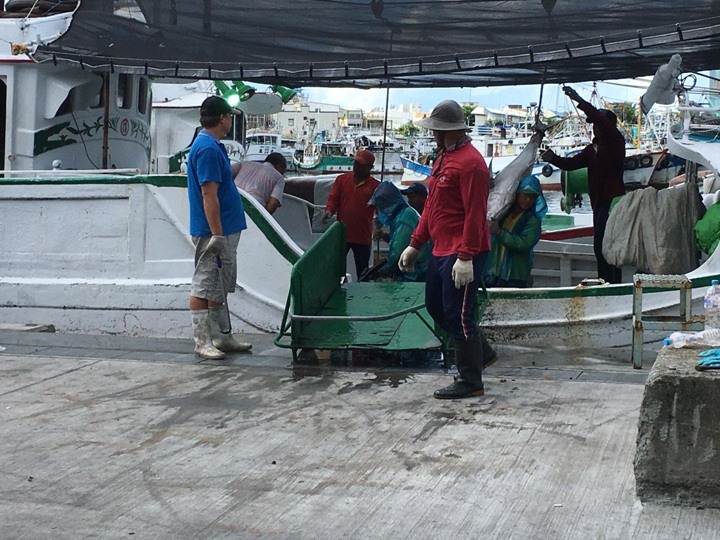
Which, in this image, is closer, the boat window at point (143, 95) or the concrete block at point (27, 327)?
the concrete block at point (27, 327)

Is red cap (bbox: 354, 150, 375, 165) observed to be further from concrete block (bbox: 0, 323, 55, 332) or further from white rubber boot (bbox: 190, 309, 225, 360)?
Answer: concrete block (bbox: 0, 323, 55, 332)

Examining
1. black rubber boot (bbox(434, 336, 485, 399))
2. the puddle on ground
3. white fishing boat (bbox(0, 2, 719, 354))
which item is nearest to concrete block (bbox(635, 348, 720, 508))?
black rubber boot (bbox(434, 336, 485, 399))

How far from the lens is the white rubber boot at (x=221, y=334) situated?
7914 millimetres

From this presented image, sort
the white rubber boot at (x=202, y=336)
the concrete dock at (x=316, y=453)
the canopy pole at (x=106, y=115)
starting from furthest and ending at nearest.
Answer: the canopy pole at (x=106, y=115)
the white rubber boot at (x=202, y=336)
the concrete dock at (x=316, y=453)

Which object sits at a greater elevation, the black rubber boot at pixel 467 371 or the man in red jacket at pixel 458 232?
the man in red jacket at pixel 458 232

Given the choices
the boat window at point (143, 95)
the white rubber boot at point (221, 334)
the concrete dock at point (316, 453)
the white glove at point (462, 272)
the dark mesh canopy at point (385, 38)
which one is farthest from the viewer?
the boat window at point (143, 95)

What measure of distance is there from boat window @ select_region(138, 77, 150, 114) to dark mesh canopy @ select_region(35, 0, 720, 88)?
8.41 ft

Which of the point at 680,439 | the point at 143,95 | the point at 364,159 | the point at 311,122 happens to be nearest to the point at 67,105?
the point at 143,95

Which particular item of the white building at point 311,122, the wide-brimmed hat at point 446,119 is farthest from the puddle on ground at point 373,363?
the white building at point 311,122

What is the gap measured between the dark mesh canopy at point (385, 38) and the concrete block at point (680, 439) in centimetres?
358

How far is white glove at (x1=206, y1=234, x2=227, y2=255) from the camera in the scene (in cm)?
752

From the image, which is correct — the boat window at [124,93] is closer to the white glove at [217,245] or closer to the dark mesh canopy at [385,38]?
the dark mesh canopy at [385,38]

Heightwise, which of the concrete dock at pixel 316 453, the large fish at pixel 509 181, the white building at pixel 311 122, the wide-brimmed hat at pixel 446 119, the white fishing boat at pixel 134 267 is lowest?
the concrete dock at pixel 316 453

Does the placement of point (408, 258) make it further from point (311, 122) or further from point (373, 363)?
point (311, 122)
